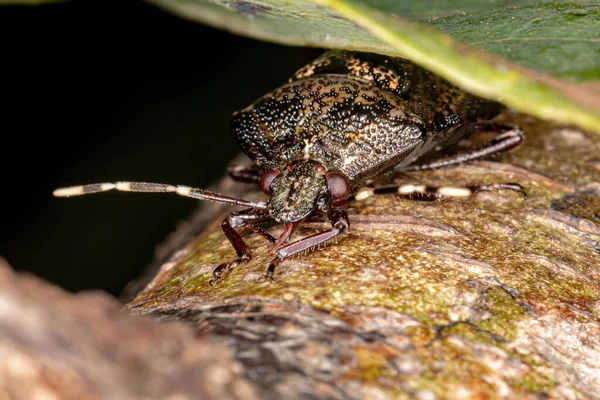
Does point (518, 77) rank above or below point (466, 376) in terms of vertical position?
above

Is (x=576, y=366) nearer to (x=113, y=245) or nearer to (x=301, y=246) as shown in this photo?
(x=301, y=246)

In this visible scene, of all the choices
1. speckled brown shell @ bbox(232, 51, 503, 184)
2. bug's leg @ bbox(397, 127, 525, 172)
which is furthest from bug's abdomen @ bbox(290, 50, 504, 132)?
bug's leg @ bbox(397, 127, 525, 172)

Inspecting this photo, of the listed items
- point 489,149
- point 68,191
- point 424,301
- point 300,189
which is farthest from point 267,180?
point 424,301

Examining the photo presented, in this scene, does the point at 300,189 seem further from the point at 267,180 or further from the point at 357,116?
the point at 357,116

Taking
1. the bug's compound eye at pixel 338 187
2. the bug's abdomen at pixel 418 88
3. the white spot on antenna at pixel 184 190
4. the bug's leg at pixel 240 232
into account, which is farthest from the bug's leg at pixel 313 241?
the bug's abdomen at pixel 418 88

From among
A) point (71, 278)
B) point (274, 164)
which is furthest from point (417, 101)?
point (71, 278)

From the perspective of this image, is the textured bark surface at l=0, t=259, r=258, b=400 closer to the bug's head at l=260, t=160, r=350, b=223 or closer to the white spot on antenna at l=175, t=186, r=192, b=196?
the bug's head at l=260, t=160, r=350, b=223
